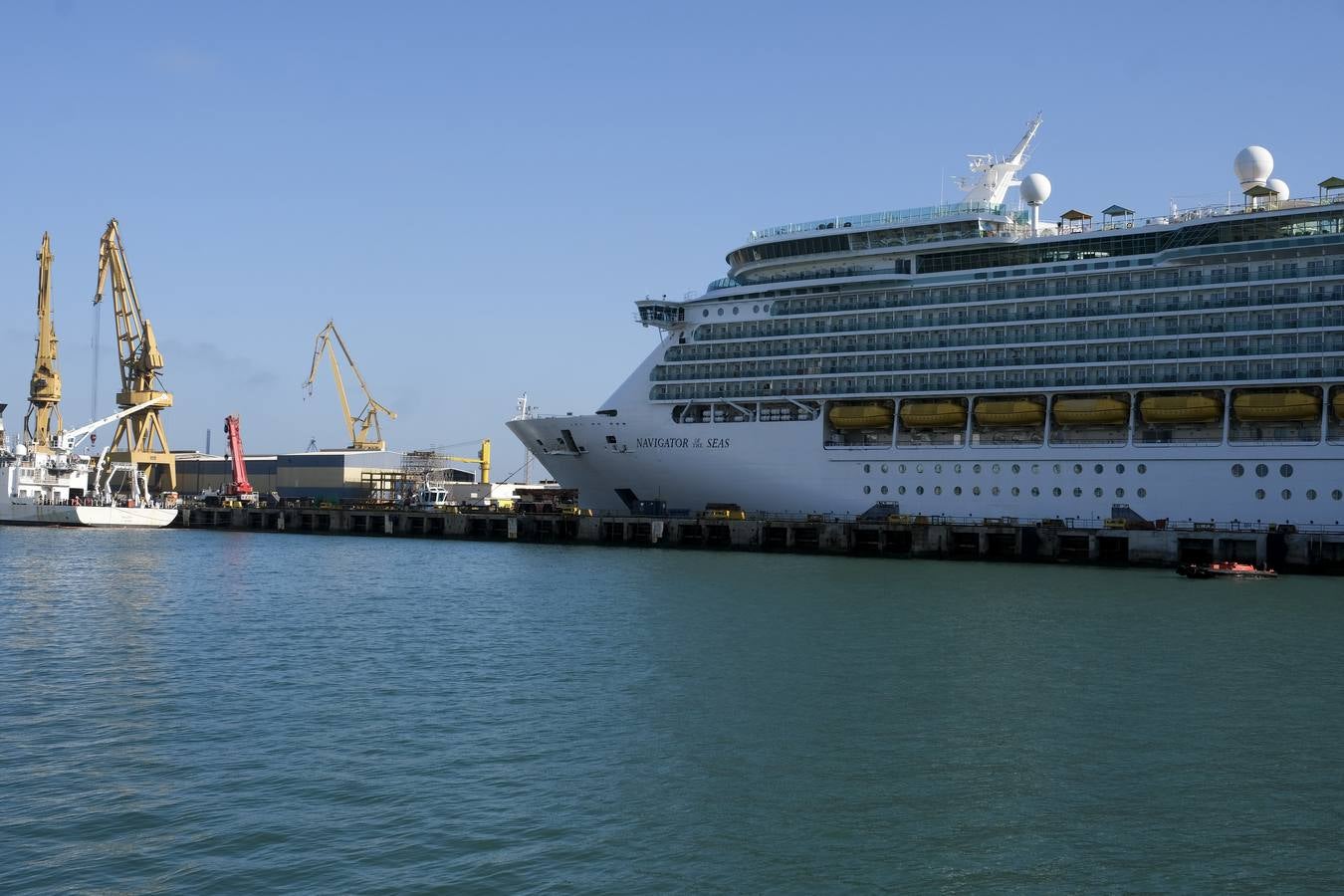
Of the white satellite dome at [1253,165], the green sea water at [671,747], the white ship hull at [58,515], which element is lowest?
the green sea water at [671,747]

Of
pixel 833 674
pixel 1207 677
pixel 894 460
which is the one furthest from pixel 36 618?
pixel 894 460

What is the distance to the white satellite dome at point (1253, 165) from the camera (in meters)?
65.2

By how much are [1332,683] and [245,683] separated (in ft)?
85.3

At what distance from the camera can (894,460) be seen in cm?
6800

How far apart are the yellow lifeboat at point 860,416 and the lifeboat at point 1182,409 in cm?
1352

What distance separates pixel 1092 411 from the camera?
63.6 meters

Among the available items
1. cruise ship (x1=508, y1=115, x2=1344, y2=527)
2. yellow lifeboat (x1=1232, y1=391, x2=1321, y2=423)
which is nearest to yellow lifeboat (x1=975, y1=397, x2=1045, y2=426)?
cruise ship (x1=508, y1=115, x2=1344, y2=527)

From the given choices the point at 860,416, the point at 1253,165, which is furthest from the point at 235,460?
the point at 1253,165

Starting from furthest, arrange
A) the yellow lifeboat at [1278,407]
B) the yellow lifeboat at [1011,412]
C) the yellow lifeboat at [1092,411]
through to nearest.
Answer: the yellow lifeboat at [1011,412] < the yellow lifeboat at [1092,411] < the yellow lifeboat at [1278,407]

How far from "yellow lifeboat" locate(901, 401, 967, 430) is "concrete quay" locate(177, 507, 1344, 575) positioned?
533 centimetres

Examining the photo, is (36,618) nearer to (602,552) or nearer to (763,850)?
(763,850)

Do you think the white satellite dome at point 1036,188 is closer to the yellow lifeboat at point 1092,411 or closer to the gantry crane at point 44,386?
the yellow lifeboat at point 1092,411

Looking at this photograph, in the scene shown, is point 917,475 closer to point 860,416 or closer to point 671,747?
point 860,416

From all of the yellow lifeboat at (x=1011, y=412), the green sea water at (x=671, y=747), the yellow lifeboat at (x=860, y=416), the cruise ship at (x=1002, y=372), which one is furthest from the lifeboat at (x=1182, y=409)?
the green sea water at (x=671, y=747)
